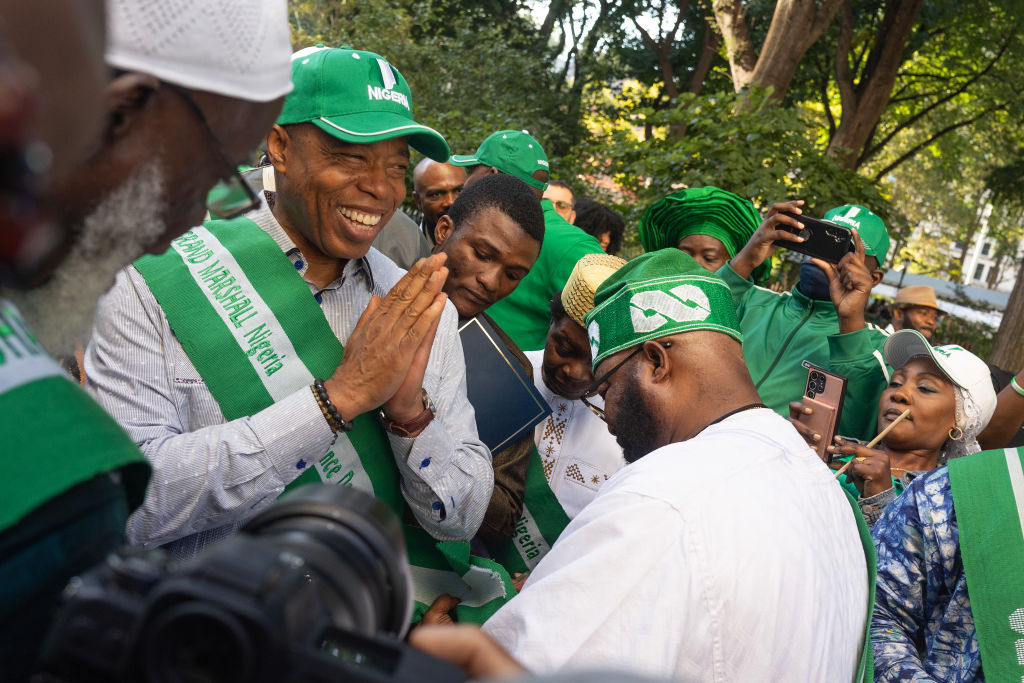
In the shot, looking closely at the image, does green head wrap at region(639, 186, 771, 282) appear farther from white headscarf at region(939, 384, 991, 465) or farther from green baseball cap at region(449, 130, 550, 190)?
white headscarf at region(939, 384, 991, 465)

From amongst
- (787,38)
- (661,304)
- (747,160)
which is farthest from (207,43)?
(787,38)

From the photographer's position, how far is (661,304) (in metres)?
2.34

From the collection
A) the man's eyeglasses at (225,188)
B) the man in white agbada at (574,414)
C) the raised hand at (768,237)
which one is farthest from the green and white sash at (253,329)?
the raised hand at (768,237)

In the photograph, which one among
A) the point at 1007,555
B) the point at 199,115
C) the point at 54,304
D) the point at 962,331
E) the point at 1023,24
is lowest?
the point at 962,331

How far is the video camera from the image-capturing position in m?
0.77

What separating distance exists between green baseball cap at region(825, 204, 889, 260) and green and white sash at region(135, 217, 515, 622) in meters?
3.51

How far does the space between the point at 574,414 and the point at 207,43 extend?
2.50 m

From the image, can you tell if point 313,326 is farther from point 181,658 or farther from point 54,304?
point 181,658

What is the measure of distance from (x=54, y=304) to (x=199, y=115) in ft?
1.21

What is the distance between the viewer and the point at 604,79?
18.6 m

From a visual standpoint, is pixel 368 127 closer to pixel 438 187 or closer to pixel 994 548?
pixel 994 548

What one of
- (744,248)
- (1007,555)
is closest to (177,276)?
(1007,555)

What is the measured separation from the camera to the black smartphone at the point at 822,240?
171 inches

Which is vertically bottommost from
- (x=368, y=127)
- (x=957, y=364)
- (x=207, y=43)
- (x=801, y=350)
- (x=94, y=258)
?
(x=801, y=350)
